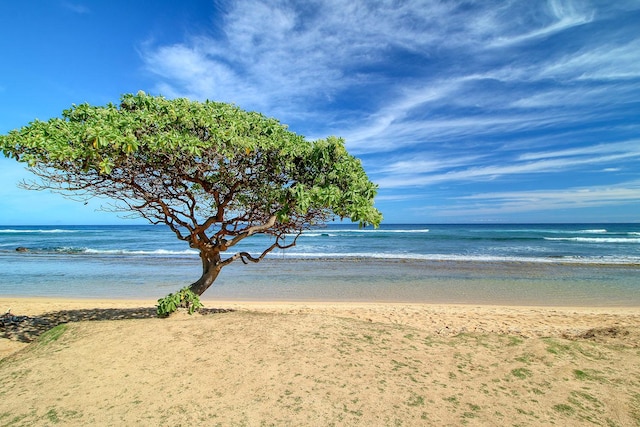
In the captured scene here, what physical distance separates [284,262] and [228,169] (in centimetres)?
1646

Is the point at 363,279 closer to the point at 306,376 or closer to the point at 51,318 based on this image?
the point at 51,318

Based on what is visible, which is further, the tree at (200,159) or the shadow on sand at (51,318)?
the shadow on sand at (51,318)

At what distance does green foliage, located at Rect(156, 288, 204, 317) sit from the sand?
62 centimetres

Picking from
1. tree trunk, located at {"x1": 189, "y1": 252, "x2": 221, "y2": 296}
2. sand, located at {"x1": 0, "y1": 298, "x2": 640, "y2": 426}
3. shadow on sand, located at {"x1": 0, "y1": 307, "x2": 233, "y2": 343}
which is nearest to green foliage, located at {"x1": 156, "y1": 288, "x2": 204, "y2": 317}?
tree trunk, located at {"x1": 189, "y1": 252, "x2": 221, "y2": 296}

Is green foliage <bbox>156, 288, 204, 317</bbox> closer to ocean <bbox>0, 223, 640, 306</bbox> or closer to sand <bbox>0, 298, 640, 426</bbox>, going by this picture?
sand <bbox>0, 298, 640, 426</bbox>

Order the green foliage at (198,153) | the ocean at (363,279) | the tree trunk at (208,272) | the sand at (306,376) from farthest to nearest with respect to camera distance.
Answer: the ocean at (363,279)
the tree trunk at (208,272)
the green foliage at (198,153)
the sand at (306,376)

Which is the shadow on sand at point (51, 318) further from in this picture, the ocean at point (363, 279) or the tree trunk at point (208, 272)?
the ocean at point (363, 279)

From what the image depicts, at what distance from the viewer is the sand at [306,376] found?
3.48m

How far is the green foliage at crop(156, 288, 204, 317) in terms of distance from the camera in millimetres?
6461

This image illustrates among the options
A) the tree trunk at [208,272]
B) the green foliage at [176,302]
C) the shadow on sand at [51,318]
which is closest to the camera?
the green foliage at [176,302]

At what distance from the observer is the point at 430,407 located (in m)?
3.61

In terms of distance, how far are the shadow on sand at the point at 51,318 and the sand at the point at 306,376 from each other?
1.06 metres

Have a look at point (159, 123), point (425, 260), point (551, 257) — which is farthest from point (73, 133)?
point (551, 257)

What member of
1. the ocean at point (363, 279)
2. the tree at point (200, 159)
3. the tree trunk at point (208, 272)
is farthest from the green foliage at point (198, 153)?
the ocean at point (363, 279)
